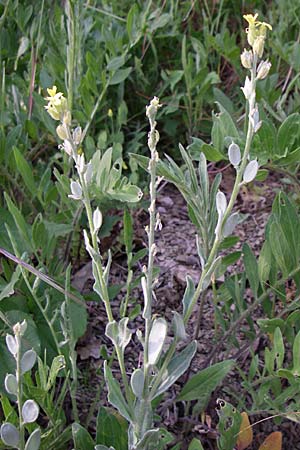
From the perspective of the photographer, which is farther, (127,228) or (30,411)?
(127,228)

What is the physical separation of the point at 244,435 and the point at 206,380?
175mm

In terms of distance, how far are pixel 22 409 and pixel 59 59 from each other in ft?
3.44

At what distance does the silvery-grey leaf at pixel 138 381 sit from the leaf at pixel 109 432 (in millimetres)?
140

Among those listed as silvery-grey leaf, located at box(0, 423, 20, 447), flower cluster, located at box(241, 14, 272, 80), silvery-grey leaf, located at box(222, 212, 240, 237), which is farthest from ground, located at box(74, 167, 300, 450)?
flower cluster, located at box(241, 14, 272, 80)

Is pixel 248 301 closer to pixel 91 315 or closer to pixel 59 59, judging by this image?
→ pixel 91 315

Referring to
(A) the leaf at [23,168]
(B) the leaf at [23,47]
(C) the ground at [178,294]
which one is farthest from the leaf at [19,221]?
(B) the leaf at [23,47]

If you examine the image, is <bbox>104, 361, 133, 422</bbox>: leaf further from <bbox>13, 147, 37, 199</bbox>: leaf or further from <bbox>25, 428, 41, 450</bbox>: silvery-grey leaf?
<bbox>13, 147, 37, 199</bbox>: leaf

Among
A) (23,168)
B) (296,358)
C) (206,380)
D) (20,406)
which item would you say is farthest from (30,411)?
(23,168)

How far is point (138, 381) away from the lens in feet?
2.43

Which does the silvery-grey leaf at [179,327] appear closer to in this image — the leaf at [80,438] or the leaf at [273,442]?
the leaf at [80,438]

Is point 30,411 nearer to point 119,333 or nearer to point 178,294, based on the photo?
point 119,333

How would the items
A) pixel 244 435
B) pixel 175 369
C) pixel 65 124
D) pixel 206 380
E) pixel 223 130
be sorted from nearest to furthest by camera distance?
pixel 65 124, pixel 175 369, pixel 206 380, pixel 244 435, pixel 223 130

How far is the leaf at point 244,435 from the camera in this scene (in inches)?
40.0

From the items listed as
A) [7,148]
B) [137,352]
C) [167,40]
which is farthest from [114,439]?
[167,40]
